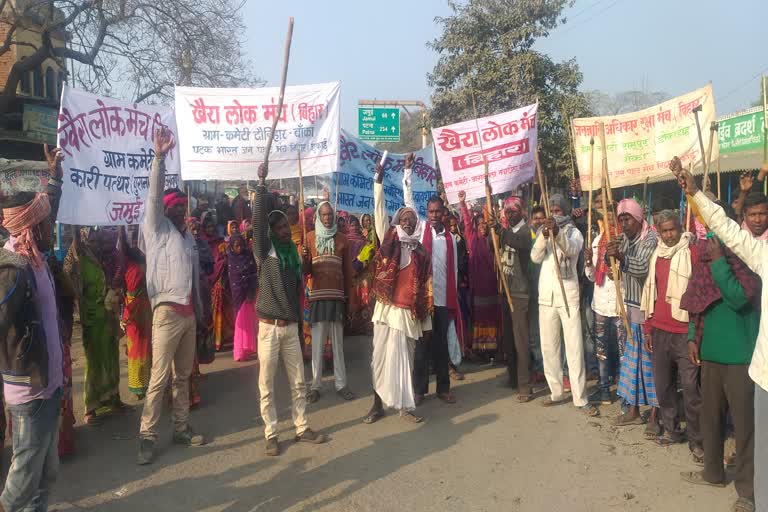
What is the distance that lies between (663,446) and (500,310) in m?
2.66

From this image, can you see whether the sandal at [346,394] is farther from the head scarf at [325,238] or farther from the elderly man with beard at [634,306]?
the elderly man with beard at [634,306]

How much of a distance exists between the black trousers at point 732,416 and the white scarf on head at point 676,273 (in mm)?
666

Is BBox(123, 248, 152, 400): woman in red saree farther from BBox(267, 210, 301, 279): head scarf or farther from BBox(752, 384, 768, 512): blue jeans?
BBox(752, 384, 768, 512): blue jeans

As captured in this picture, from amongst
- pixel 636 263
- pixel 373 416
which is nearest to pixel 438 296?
pixel 373 416

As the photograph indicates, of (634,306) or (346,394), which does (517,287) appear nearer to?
(634,306)

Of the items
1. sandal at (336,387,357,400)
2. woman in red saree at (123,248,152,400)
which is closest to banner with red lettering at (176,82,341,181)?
woman in red saree at (123,248,152,400)

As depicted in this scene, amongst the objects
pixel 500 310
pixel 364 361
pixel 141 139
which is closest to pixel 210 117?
A: pixel 141 139

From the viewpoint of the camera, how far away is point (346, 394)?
19.5ft

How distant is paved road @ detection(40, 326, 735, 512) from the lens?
3.92 meters

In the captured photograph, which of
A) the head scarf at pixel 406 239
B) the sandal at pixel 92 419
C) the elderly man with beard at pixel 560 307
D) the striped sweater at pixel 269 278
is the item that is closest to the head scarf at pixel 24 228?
the striped sweater at pixel 269 278

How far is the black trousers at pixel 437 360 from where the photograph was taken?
19.2 feet

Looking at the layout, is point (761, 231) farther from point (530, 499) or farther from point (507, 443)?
point (507, 443)

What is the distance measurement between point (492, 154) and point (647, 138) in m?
1.54

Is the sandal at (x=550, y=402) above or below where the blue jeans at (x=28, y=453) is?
below
